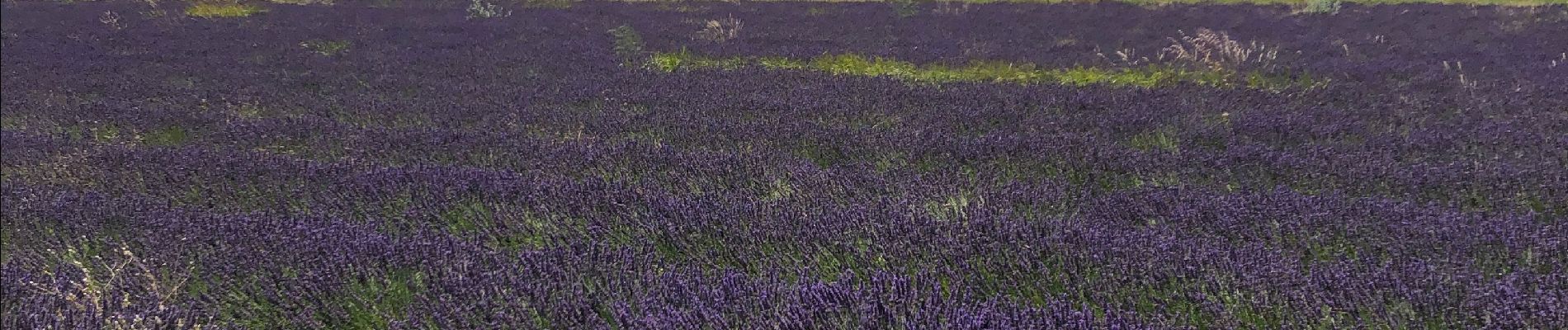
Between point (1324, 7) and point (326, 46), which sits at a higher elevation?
point (326, 46)

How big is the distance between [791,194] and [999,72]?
4.35 metres

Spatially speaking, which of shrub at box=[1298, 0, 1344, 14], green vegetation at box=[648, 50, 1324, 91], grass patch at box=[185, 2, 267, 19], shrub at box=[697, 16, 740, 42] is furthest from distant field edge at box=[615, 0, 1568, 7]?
green vegetation at box=[648, 50, 1324, 91]

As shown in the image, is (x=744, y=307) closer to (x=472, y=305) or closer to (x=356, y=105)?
(x=472, y=305)

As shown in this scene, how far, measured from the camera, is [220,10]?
519 inches

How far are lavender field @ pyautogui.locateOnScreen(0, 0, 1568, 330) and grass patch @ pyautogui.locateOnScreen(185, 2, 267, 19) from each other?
5.52m

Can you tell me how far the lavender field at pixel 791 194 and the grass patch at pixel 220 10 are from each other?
5.52 m

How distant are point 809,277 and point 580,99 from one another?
12.6 ft

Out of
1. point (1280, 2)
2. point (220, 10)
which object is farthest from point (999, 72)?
point (220, 10)

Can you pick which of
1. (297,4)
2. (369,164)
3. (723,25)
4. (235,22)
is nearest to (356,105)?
(369,164)

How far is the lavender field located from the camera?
2.12 m

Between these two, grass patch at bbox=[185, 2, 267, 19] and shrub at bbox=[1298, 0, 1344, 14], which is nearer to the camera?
shrub at bbox=[1298, 0, 1344, 14]

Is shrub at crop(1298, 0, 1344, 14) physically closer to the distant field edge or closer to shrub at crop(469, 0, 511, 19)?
the distant field edge

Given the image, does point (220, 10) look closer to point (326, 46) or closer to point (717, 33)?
point (326, 46)

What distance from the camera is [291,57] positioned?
8.10 metres
